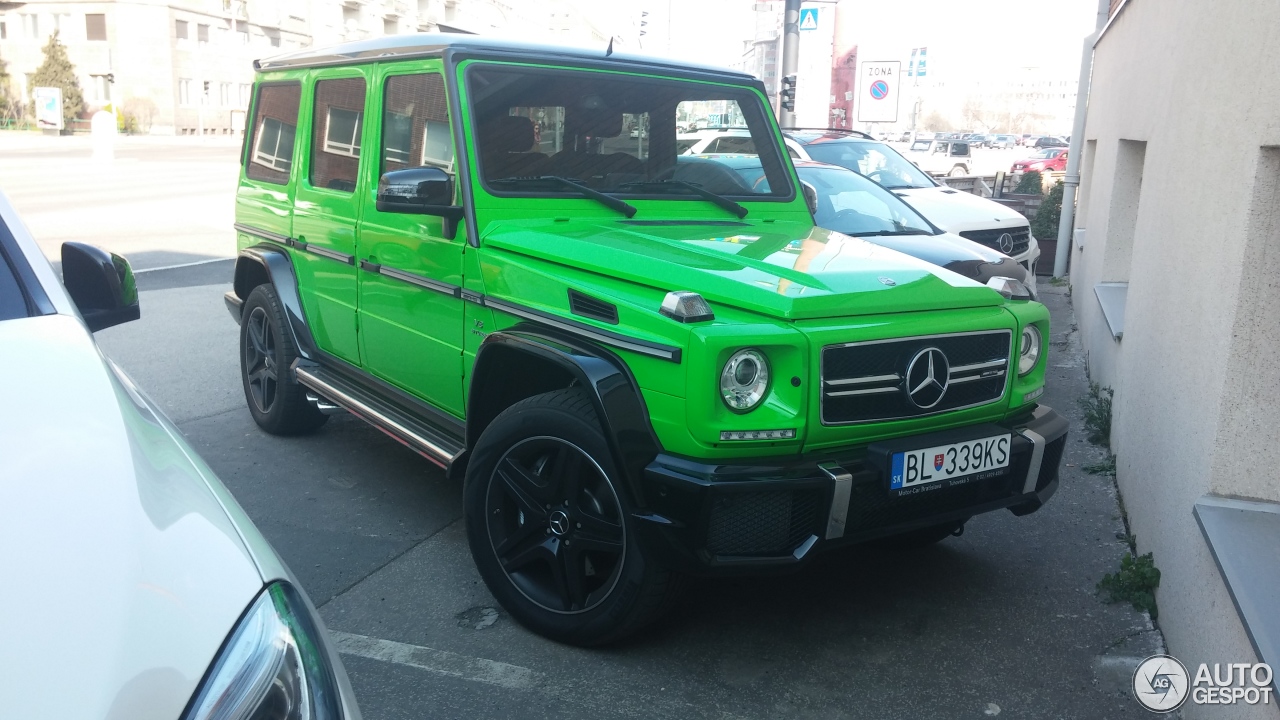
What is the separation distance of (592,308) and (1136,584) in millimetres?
2314

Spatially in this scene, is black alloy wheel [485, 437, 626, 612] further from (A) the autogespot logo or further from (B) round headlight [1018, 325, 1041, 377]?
(A) the autogespot logo

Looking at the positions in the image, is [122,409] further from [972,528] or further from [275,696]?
[972,528]

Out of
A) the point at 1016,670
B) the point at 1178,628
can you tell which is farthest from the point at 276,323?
the point at 1178,628

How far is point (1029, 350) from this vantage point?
12.5ft

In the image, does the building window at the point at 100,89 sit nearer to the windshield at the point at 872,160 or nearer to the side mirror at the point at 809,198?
the windshield at the point at 872,160

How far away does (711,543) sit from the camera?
3070 millimetres

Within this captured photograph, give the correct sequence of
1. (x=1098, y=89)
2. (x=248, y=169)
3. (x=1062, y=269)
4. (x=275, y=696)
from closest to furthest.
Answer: (x=275, y=696) < (x=248, y=169) < (x=1098, y=89) < (x=1062, y=269)

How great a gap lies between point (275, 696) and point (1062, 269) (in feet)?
40.9

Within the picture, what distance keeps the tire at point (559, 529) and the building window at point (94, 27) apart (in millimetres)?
72290

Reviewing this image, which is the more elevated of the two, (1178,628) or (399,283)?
(399,283)

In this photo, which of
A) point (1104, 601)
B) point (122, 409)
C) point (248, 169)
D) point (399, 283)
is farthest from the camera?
point (248, 169)

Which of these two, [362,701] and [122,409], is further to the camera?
[362,701]

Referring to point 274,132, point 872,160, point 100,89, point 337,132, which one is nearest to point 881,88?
point 872,160

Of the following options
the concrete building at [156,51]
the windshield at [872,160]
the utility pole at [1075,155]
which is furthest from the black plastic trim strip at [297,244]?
the concrete building at [156,51]
